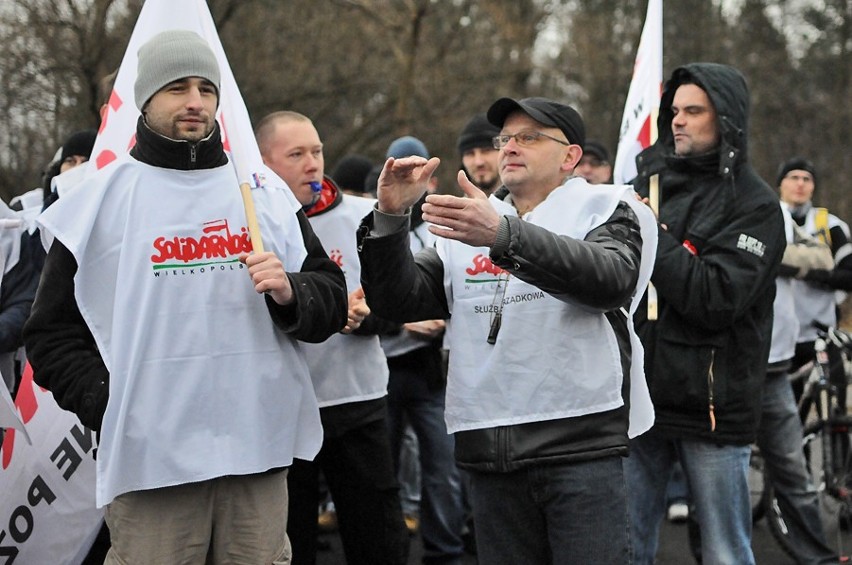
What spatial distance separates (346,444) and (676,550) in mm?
2977

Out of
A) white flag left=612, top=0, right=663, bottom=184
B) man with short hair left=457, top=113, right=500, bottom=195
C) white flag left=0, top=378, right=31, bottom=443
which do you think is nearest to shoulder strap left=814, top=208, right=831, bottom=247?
man with short hair left=457, top=113, right=500, bottom=195

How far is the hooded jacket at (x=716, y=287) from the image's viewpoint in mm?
4688

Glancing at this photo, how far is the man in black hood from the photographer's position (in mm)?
4691

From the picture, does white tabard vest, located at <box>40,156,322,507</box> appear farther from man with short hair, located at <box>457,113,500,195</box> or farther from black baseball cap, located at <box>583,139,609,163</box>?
black baseball cap, located at <box>583,139,609,163</box>

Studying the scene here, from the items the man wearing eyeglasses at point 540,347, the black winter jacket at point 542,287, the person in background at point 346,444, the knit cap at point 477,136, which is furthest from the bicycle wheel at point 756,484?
the black winter jacket at point 542,287

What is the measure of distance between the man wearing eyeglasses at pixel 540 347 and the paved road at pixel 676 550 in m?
3.31

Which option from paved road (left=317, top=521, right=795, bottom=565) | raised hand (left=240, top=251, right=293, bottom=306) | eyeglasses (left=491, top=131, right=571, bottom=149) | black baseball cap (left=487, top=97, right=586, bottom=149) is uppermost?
black baseball cap (left=487, top=97, right=586, bottom=149)

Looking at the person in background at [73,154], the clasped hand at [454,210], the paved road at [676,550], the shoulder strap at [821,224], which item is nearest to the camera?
the clasped hand at [454,210]

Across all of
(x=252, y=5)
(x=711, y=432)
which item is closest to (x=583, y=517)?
(x=711, y=432)

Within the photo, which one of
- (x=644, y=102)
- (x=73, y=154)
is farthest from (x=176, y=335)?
(x=73, y=154)

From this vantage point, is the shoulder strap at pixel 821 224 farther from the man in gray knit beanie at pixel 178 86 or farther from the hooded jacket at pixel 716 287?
the man in gray knit beanie at pixel 178 86

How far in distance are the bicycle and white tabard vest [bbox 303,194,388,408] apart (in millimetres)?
2760

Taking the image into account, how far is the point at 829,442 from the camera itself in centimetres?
712

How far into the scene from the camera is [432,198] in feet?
11.2
